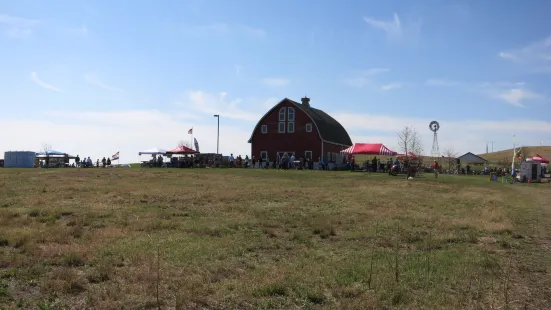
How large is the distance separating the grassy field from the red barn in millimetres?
36826

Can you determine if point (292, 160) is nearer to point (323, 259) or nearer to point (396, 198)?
point (396, 198)

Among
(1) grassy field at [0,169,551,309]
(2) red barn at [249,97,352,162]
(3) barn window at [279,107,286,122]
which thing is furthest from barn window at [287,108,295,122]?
(1) grassy field at [0,169,551,309]

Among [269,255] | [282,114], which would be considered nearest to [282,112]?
[282,114]

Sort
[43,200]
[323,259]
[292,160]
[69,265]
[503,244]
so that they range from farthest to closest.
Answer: [292,160] < [43,200] < [503,244] < [323,259] < [69,265]

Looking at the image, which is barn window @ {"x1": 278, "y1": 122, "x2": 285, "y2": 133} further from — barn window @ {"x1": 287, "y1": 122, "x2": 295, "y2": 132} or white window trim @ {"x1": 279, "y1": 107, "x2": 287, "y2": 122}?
barn window @ {"x1": 287, "y1": 122, "x2": 295, "y2": 132}

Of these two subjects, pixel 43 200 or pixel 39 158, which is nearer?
pixel 43 200

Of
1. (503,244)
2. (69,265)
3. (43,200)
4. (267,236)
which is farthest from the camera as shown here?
(43,200)

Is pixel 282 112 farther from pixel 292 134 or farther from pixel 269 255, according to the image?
pixel 269 255

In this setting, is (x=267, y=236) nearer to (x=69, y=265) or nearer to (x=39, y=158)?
(x=69, y=265)

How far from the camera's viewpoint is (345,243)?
38.9 feet

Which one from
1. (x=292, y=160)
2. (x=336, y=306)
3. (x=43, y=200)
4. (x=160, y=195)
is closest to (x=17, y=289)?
(x=336, y=306)

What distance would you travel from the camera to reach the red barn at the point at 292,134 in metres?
56.3

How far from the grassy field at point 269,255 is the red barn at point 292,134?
1450 inches

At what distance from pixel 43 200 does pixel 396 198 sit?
1482cm
